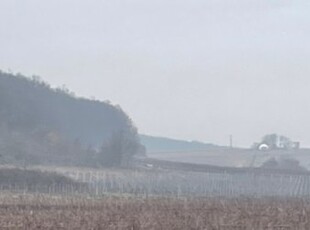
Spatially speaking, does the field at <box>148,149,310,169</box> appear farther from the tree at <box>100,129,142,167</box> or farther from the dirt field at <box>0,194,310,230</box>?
the dirt field at <box>0,194,310,230</box>

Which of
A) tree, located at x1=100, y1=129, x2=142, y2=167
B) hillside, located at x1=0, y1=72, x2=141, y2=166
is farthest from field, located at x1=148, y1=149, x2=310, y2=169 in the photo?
tree, located at x1=100, y1=129, x2=142, y2=167

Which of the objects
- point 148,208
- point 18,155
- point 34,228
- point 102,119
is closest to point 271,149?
point 102,119

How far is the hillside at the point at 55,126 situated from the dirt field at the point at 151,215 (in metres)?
47.4

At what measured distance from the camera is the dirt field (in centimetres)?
4209

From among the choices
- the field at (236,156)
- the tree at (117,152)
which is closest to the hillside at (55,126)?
the tree at (117,152)

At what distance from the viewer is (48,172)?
8669cm

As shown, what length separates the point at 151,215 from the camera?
46.6 metres

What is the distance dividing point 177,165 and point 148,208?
67456 millimetres

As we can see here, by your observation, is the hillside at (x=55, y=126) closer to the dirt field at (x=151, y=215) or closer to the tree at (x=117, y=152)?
the tree at (x=117, y=152)

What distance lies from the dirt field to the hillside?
155 ft

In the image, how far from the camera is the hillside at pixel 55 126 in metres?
115

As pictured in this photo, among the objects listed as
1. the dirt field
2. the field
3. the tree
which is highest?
the field

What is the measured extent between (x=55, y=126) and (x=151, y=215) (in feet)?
312

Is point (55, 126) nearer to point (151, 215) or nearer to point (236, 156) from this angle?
point (236, 156)
